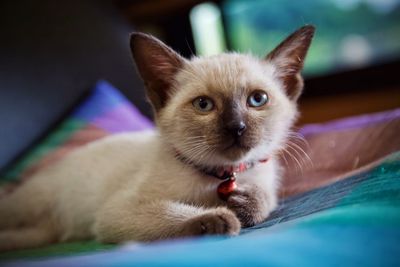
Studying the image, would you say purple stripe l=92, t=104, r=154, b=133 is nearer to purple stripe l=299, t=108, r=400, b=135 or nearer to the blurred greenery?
purple stripe l=299, t=108, r=400, b=135

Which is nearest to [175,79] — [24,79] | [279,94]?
[279,94]

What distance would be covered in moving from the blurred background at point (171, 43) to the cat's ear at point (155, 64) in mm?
665

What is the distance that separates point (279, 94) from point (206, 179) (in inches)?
14.9

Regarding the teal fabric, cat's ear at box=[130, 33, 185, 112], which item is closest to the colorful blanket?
the teal fabric

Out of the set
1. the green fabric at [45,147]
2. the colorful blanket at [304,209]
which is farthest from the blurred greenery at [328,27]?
the green fabric at [45,147]

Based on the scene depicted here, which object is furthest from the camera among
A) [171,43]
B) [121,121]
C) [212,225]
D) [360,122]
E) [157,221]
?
[171,43]

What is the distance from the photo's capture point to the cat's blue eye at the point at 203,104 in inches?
51.6

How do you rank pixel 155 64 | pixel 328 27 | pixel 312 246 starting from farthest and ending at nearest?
1. pixel 328 27
2. pixel 155 64
3. pixel 312 246

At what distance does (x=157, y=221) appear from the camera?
45.8 inches

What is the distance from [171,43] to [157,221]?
3.07 m

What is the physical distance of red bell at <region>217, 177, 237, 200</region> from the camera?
4.29ft

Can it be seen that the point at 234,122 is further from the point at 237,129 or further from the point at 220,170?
the point at 220,170

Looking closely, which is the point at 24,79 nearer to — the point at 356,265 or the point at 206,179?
the point at 206,179

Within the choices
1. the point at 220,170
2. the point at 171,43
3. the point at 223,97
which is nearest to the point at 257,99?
the point at 223,97
